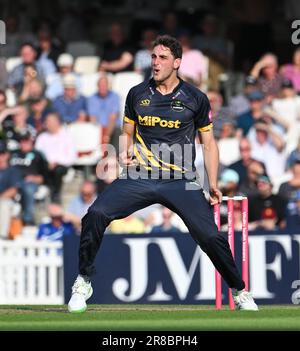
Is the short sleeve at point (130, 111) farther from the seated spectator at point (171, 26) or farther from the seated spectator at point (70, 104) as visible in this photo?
the seated spectator at point (171, 26)

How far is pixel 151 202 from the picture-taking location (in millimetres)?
10430

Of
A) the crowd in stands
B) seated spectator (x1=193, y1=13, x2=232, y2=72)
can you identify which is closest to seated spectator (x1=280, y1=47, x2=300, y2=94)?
the crowd in stands

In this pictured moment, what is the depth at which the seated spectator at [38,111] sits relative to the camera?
18844mm

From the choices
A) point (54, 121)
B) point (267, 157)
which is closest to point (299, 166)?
point (267, 157)

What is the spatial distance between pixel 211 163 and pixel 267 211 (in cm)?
560

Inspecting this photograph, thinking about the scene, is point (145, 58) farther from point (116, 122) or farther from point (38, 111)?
point (38, 111)

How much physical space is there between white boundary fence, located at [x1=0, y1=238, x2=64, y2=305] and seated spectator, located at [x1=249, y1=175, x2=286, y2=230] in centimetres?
256

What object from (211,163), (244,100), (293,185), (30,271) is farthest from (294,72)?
(211,163)

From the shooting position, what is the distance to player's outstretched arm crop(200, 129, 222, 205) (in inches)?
417

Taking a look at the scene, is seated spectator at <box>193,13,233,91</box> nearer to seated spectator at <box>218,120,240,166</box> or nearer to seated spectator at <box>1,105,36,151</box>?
seated spectator at <box>218,120,240,166</box>

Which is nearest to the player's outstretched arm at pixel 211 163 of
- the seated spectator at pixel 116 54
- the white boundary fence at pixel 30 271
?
the white boundary fence at pixel 30 271

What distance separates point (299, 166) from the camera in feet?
55.0

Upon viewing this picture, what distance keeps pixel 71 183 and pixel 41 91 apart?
1923 millimetres

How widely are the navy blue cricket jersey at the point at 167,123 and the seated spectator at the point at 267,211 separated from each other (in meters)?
5.63
